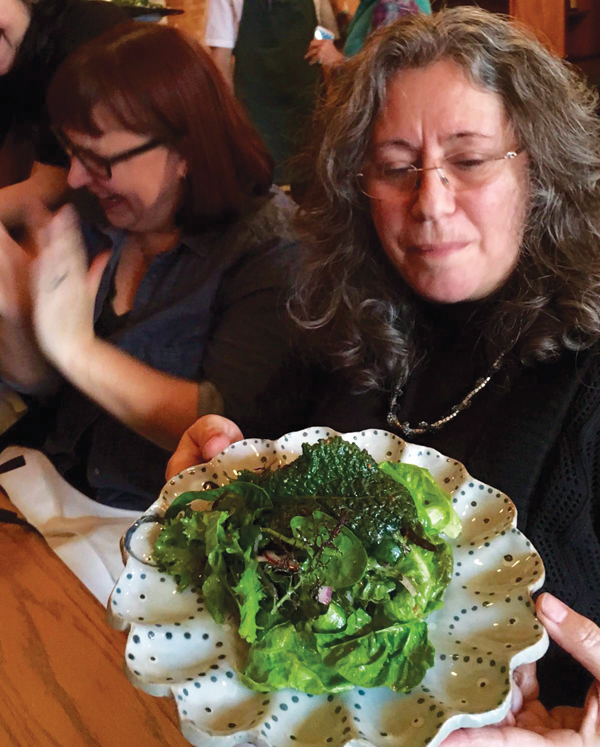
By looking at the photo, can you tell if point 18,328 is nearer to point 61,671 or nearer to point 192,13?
point 61,671

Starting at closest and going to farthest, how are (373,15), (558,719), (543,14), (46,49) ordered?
(558,719) → (46,49) → (373,15) → (543,14)

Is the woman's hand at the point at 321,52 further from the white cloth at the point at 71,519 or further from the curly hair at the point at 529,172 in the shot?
the white cloth at the point at 71,519

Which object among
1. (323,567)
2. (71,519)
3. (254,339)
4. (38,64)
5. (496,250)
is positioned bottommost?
(71,519)

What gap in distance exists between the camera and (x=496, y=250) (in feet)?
2.82

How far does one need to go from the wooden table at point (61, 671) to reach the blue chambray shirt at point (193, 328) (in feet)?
0.73

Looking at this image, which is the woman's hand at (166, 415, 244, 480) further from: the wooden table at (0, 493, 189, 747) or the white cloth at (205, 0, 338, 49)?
the white cloth at (205, 0, 338, 49)

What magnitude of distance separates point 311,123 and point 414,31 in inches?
11.0

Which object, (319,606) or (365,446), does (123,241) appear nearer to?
(365,446)

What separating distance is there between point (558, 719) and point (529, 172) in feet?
2.11

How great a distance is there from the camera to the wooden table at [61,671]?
0.76 m

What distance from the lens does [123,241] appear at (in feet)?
4.36

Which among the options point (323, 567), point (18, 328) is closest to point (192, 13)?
point (18, 328)

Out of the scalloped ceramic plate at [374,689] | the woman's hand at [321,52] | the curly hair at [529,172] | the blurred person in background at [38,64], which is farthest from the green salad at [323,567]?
the woman's hand at [321,52]

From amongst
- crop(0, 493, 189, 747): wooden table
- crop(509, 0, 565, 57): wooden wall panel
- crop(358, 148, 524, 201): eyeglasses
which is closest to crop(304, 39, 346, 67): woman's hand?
crop(509, 0, 565, 57): wooden wall panel
